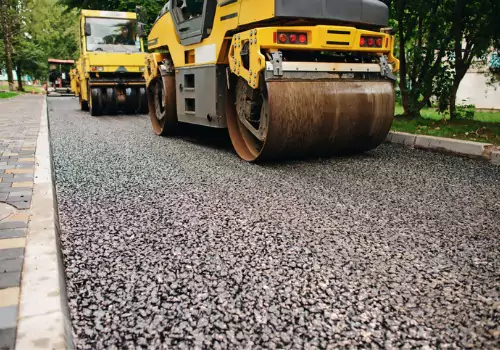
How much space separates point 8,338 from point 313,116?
3.90 meters

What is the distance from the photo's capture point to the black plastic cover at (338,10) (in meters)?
4.78

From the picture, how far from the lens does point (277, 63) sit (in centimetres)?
472

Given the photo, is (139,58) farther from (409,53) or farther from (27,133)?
(409,53)

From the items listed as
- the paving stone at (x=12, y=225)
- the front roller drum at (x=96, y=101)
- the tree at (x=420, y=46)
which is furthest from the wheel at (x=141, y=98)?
the paving stone at (x=12, y=225)

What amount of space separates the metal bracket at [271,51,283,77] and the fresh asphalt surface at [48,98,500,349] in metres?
1.07

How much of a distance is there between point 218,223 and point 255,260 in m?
0.71

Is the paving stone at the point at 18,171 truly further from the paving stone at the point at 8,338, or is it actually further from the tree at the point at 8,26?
the tree at the point at 8,26

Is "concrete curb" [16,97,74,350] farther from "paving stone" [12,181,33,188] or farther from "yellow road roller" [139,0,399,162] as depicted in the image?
"yellow road roller" [139,0,399,162]

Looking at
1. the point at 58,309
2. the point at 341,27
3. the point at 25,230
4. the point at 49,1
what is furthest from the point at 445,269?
the point at 49,1

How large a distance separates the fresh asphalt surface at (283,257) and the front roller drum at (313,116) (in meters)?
0.38

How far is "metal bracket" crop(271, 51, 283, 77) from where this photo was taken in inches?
186

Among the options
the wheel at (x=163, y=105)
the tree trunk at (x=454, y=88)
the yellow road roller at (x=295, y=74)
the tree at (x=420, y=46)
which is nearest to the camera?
the yellow road roller at (x=295, y=74)

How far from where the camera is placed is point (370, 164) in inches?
208

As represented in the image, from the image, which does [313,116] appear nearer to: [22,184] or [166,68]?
[22,184]
